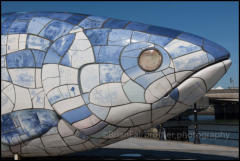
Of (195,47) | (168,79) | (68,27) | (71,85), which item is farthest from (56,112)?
(195,47)

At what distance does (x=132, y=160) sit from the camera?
253 inches

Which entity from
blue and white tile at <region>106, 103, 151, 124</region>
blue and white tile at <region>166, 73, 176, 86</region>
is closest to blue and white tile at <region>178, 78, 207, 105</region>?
blue and white tile at <region>166, 73, 176, 86</region>

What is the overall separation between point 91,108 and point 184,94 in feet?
4.45

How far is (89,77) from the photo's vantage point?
14.0 feet

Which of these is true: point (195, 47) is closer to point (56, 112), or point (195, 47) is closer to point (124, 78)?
point (124, 78)

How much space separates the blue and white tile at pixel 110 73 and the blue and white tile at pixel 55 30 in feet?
2.95

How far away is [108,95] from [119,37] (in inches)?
34.6

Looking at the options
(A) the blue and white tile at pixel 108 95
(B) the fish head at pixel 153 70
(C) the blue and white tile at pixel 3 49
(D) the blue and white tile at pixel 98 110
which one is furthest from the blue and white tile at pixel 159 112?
(C) the blue and white tile at pixel 3 49

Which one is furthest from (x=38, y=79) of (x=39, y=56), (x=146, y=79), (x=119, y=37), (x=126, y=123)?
(x=146, y=79)

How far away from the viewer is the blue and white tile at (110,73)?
13.8 ft

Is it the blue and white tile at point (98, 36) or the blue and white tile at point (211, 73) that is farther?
the blue and white tile at point (98, 36)

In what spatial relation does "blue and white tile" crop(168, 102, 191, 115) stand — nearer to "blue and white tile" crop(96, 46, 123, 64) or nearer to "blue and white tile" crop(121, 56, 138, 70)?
"blue and white tile" crop(121, 56, 138, 70)

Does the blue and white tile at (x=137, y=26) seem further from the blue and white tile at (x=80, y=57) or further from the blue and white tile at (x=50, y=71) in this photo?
the blue and white tile at (x=50, y=71)

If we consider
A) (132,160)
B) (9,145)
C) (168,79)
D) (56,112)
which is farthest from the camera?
(132,160)
